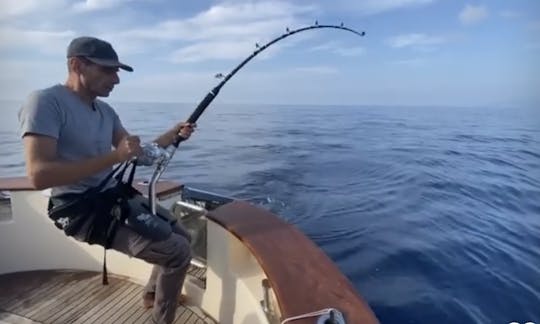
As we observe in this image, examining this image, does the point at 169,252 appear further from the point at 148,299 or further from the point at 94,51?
the point at 94,51

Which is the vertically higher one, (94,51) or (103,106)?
(94,51)

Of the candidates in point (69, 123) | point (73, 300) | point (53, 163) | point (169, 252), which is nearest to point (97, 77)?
point (69, 123)

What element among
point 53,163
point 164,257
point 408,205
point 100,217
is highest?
point 53,163

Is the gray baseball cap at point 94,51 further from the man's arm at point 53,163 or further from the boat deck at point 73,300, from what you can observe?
the boat deck at point 73,300

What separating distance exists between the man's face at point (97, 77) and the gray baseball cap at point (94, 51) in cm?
3

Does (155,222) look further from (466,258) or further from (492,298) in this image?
(466,258)

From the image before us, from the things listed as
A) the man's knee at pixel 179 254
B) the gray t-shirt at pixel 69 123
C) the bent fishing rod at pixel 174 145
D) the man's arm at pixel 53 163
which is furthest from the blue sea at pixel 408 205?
the man's arm at pixel 53 163

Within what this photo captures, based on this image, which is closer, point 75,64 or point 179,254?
point 75,64

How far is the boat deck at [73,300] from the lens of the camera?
2.01m

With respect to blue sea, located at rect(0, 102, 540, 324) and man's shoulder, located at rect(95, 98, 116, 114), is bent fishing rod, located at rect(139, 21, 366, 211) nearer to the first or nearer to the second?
man's shoulder, located at rect(95, 98, 116, 114)

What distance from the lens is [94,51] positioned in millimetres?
1560

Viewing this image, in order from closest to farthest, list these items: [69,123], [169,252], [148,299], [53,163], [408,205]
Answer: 1. [53,163]
2. [69,123]
3. [169,252]
4. [148,299]
5. [408,205]

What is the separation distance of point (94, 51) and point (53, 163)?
1.54 feet

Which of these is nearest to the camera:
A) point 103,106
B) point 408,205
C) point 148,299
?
point 103,106
